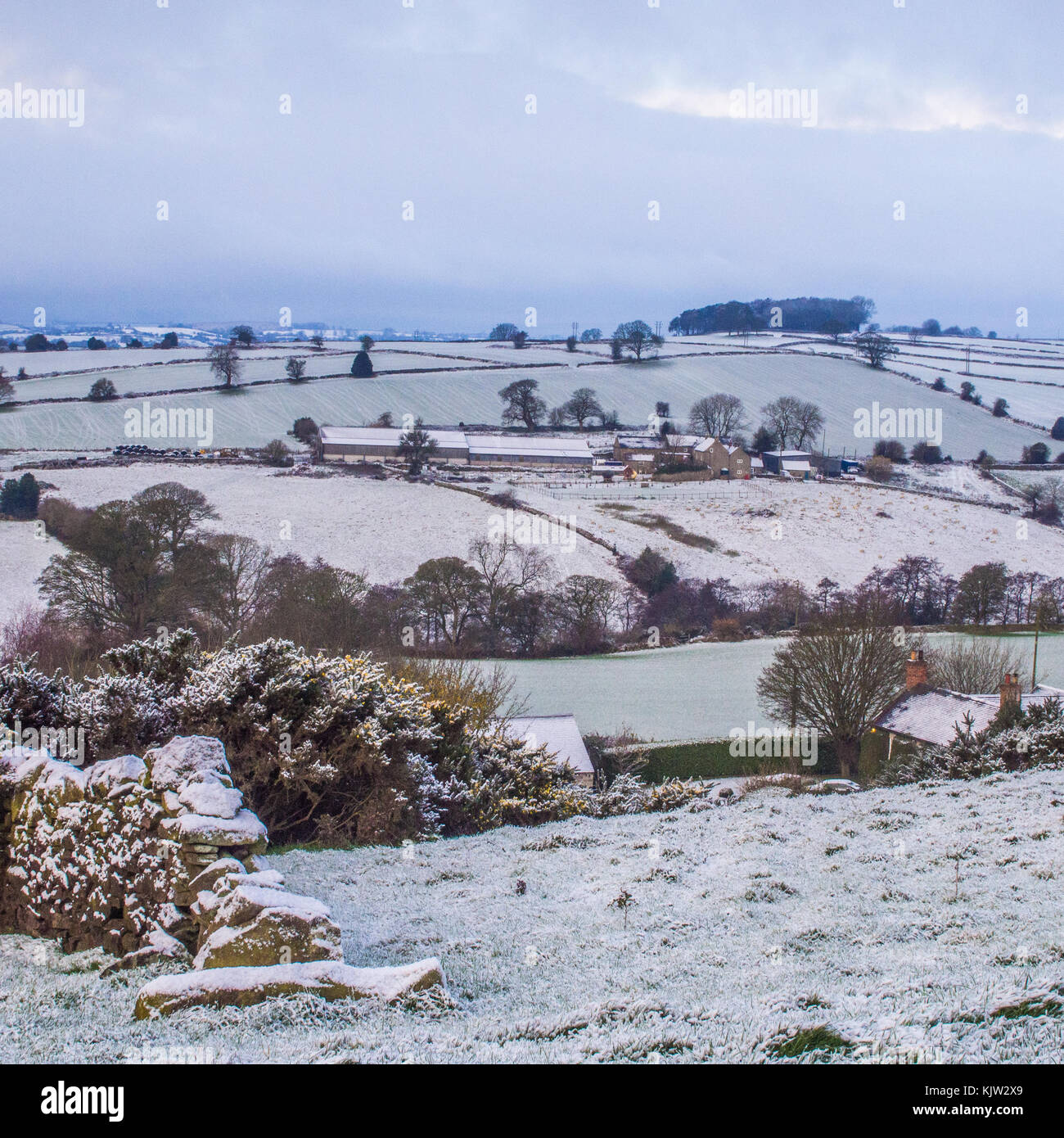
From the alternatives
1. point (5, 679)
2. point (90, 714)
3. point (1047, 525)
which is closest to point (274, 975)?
point (90, 714)

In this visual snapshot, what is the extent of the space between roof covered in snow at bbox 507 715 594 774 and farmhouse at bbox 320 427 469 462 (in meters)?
62.5

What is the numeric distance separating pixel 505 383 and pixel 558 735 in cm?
9483

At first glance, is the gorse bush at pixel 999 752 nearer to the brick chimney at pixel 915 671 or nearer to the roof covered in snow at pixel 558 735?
the roof covered in snow at pixel 558 735

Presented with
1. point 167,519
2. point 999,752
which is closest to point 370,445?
point 167,519

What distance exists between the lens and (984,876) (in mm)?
11023

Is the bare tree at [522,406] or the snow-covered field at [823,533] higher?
the bare tree at [522,406]

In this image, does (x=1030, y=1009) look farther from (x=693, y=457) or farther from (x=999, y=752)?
(x=693, y=457)

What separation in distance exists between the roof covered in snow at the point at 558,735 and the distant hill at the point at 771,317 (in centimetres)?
14885

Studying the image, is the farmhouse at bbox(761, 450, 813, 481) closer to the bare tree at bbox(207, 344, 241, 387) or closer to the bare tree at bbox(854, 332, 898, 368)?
the bare tree at bbox(854, 332, 898, 368)

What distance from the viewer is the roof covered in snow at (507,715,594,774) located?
26469mm

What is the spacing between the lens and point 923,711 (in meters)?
32.0

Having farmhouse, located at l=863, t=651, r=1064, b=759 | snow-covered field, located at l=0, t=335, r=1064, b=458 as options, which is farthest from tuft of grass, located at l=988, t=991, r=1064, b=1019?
snow-covered field, located at l=0, t=335, r=1064, b=458

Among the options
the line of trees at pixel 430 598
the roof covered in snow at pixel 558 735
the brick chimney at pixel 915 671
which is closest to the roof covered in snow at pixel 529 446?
the line of trees at pixel 430 598

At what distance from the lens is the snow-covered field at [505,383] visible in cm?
9512
